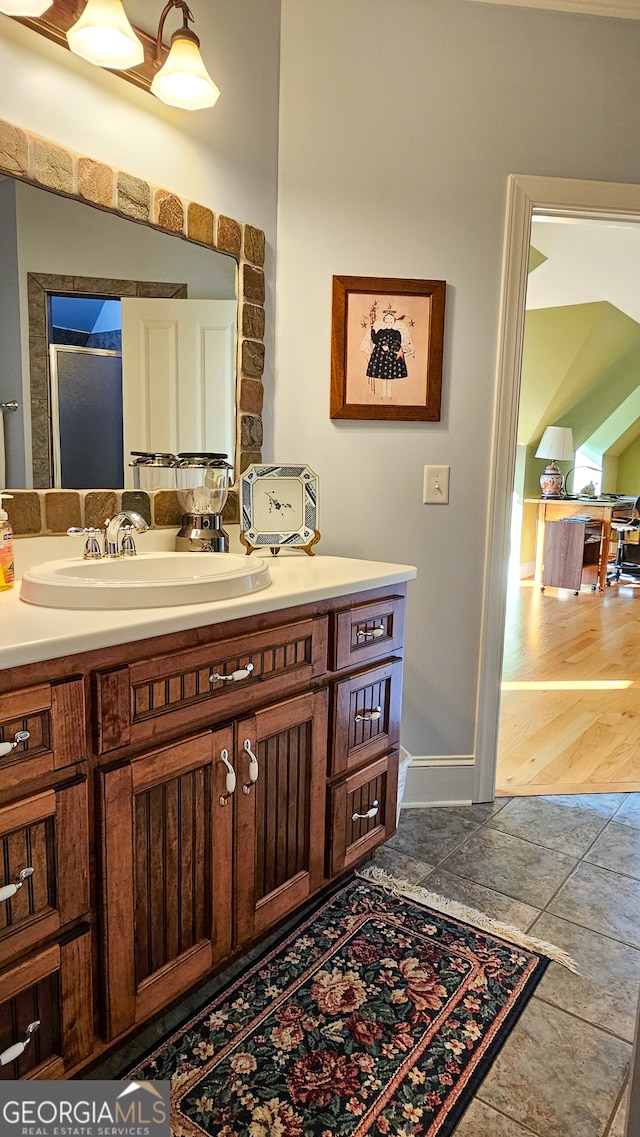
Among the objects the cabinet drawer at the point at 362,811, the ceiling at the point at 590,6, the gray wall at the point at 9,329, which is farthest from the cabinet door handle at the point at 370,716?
the ceiling at the point at 590,6

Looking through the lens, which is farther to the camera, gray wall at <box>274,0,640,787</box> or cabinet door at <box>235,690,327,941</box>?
gray wall at <box>274,0,640,787</box>

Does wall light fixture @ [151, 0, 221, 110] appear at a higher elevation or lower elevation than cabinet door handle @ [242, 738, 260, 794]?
higher

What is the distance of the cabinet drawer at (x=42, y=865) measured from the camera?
1.03 m

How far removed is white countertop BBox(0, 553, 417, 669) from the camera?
1027mm

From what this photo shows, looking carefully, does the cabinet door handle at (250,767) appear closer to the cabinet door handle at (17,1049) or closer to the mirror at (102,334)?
the cabinet door handle at (17,1049)

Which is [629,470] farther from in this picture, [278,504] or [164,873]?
[164,873]

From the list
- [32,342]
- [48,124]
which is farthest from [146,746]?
[48,124]

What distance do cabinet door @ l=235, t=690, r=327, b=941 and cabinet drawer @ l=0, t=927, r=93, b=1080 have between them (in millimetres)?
366

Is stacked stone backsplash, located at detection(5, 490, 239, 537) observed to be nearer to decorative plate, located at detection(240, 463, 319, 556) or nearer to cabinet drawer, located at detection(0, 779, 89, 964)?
decorative plate, located at detection(240, 463, 319, 556)

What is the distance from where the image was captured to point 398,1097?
1.27 meters

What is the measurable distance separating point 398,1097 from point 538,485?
6855 mm

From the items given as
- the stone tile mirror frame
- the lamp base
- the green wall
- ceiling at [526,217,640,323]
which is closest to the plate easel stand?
the stone tile mirror frame

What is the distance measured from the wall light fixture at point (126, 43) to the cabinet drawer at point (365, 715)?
142 centimetres

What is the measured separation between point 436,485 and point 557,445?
5248 mm
